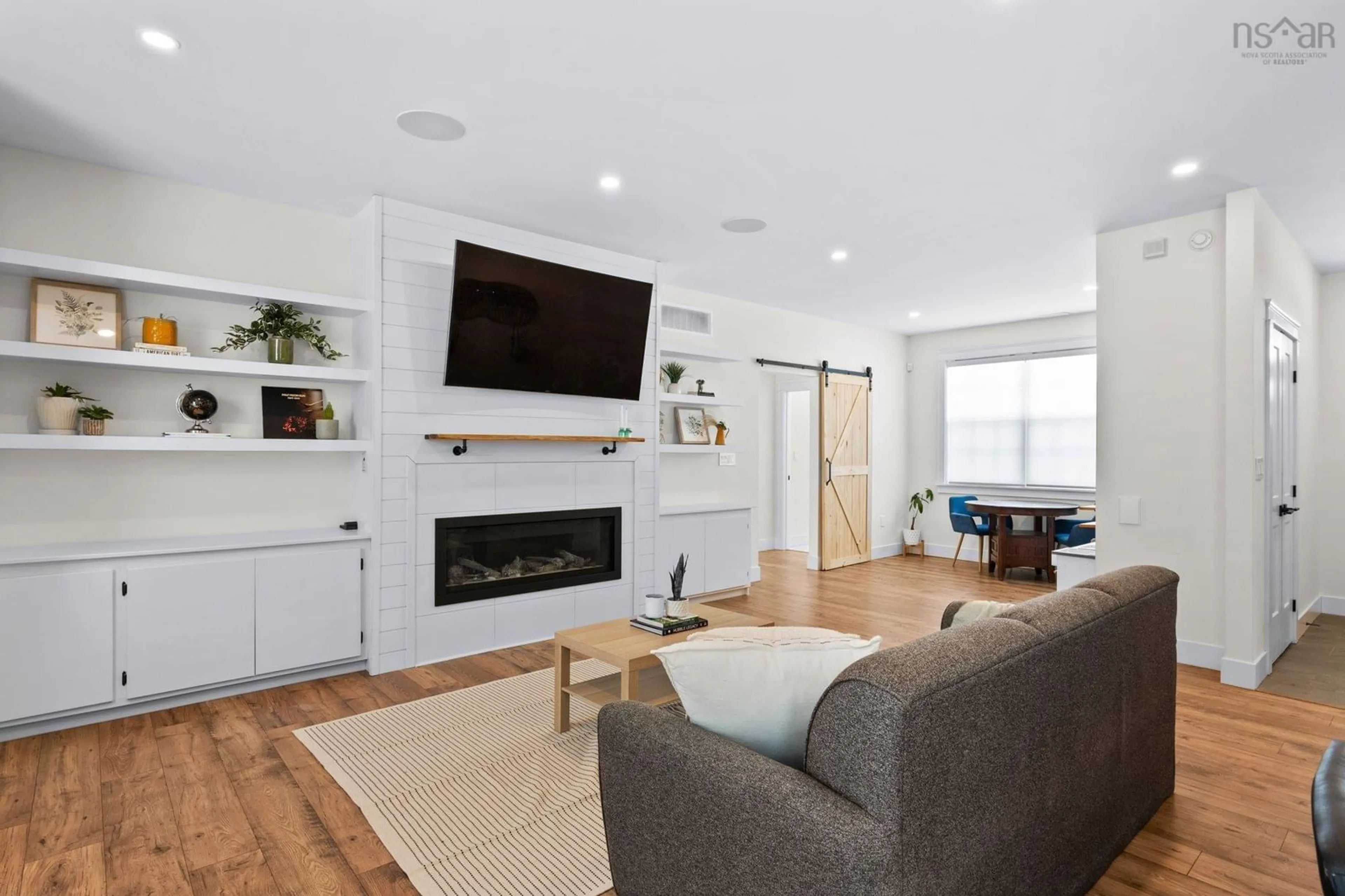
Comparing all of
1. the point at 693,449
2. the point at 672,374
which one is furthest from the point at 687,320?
the point at 693,449

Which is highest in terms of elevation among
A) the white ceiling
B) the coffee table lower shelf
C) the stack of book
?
the white ceiling

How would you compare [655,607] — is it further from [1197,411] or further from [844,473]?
[844,473]

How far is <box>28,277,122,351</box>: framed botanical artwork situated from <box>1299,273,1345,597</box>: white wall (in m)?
7.82

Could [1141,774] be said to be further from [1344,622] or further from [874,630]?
[1344,622]

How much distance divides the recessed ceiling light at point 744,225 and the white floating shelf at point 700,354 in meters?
1.18

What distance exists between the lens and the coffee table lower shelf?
2.77 meters

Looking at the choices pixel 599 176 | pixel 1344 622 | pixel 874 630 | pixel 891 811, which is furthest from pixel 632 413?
pixel 1344 622

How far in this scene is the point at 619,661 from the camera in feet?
8.69

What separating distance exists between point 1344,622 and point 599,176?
5.99 m

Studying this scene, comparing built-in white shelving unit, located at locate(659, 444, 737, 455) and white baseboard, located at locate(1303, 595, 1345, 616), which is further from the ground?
built-in white shelving unit, located at locate(659, 444, 737, 455)

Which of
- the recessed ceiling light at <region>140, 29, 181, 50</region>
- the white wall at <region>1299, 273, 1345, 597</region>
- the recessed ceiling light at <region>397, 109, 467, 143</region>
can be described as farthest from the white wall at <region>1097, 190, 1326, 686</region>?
the recessed ceiling light at <region>140, 29, 181, 50</region>

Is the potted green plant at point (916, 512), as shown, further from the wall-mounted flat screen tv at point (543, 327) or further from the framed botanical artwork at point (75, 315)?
the framed botanical artwork at point (75, 315)

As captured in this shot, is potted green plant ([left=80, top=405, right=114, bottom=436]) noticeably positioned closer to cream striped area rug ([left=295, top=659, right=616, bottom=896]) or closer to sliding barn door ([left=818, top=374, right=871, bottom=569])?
cream striped area rug ([left=295, top=659, right=616, bottom=896])

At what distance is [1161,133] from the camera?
3.03 metres
